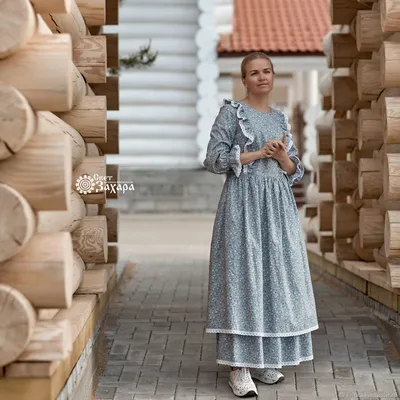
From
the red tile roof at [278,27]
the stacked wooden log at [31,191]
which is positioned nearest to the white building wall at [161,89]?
the red tile roof at [278,27]

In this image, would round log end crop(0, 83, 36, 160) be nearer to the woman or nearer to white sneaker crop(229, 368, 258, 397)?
the woman

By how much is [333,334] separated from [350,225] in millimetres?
1610

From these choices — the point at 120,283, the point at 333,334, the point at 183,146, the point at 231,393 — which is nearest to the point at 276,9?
the point at 183,146

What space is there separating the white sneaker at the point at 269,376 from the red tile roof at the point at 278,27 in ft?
41.7

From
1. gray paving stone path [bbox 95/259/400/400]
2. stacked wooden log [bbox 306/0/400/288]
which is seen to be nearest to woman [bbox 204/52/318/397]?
gray paving stone path [bbox 95/259/400/400]

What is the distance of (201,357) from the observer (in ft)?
18.4

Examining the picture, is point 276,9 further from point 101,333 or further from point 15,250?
point 15,250

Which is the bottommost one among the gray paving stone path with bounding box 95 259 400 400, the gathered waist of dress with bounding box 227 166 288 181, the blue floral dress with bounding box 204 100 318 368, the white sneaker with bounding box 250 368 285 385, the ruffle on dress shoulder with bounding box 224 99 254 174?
the gray paving stone path with bounding box 95 259 400 400

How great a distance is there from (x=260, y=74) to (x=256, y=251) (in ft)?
3.35

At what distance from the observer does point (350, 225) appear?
7539 mm

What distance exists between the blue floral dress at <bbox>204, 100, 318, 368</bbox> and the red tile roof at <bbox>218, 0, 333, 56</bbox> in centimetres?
1244

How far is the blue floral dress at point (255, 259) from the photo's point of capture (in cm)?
480

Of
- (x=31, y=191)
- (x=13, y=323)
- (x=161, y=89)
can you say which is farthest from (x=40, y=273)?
(x=161, y=89)

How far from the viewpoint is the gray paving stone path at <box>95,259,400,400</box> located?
16.0ft
